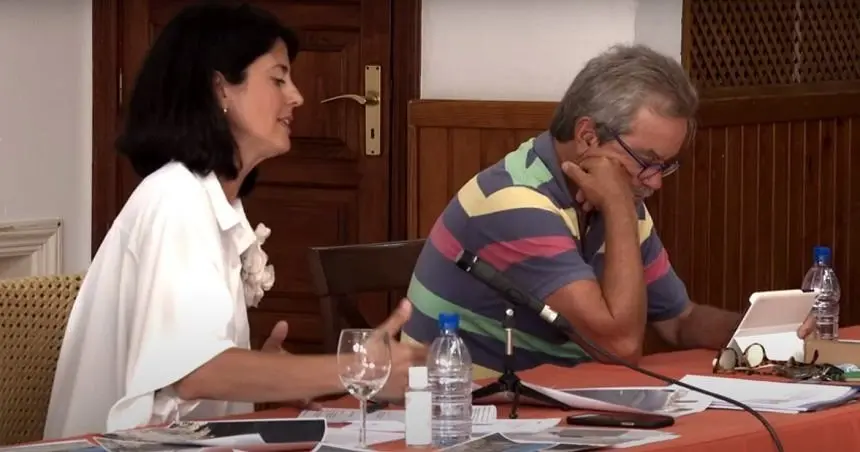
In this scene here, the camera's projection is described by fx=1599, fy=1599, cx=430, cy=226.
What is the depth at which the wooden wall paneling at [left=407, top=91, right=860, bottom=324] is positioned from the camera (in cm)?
469

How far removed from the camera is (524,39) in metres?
4.77

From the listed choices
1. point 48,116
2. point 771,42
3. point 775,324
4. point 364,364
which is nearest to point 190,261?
point 364,364

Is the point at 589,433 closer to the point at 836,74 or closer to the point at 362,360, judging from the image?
the point at 362,360

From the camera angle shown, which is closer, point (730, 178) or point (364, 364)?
point (364, 364)

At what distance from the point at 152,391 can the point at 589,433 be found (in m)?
0.68

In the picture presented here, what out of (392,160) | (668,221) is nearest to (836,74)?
(668,221)

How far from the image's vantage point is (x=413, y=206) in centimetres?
489

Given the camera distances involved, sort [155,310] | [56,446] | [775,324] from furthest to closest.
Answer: [775,324]
[155,310]
[56,446]

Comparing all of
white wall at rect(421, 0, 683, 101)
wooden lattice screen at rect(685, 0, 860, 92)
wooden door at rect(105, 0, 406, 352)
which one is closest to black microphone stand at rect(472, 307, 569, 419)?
white wall at rect(421, 0, 683, 101)

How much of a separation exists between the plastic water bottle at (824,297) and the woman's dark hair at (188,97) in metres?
1.13

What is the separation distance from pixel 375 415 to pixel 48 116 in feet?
10.5

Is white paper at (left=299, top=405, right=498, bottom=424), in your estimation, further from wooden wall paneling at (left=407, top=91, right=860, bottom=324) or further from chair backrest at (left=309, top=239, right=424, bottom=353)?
wooden wall paneling at (left=407, top=91, right=860, bottom=324)

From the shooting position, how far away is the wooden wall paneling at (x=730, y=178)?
4688mm

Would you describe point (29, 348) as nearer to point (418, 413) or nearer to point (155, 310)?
point (155, 310)
